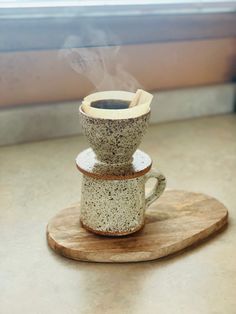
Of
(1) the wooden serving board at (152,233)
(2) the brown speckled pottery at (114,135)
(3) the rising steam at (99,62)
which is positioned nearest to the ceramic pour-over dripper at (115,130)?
(2) the brown speckled pottery at (114,135)

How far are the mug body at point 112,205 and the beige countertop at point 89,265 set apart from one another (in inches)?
2.3

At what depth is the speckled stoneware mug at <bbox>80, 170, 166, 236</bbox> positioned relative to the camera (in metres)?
0.71

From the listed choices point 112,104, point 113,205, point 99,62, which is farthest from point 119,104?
point 99,62

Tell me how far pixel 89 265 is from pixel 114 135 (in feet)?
0.59

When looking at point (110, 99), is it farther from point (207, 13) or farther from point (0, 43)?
point (207, 13)

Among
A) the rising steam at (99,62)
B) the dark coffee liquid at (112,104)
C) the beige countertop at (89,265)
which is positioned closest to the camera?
the beige countertop at (89,265)

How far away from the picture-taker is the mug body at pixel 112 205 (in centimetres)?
71

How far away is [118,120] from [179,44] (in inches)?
26.2

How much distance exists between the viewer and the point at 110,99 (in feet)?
2.38

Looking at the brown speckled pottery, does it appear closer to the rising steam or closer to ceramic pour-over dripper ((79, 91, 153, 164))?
ceramic pour-over dripper ((79, 91, 153, 164))

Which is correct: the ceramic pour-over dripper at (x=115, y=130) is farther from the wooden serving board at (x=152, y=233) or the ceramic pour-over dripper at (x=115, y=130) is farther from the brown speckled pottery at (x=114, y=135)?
the wooden serving board at (x=152, y=233)

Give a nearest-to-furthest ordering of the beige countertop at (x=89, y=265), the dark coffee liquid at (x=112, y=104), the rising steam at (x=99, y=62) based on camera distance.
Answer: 1. the beige countertop at (x=89, y=265)
2. the dark coffee liquid at (x=112, y=104)
3. the rising steam at (x=99, y=62)

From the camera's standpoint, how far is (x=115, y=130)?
68cm

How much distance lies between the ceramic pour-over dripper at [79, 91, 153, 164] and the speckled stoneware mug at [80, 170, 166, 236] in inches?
1.4
